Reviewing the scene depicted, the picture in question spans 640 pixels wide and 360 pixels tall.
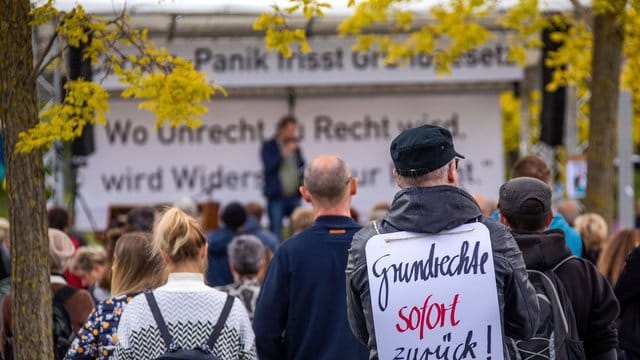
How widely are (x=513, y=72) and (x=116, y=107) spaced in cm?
571

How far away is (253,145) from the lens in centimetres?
1736

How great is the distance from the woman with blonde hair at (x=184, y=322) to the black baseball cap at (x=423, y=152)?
0.96 meters

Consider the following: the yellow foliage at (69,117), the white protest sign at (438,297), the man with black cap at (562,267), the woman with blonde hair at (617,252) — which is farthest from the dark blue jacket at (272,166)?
→ the white protest sign at (438,297)

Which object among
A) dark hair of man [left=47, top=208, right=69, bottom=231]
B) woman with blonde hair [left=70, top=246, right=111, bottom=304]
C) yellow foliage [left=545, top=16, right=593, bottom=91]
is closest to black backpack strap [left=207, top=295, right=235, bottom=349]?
woman with blonde hair [left=70, top=246, right=111, bottom=304]

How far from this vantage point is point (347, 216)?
5.46 metres

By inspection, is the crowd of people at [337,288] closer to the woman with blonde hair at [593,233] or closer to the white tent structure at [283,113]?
the woman with blonde hair at [593,233]

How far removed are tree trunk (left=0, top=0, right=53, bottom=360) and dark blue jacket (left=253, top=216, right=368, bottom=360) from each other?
1000 millimetres

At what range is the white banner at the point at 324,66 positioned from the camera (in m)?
16.3

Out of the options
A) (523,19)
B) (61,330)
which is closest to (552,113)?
(523,19)

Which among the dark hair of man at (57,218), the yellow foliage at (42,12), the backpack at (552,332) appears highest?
the yellow foliage at (42,12)

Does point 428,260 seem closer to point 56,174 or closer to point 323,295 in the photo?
point 323,295

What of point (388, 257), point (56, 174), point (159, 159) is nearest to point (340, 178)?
point (388, 257)

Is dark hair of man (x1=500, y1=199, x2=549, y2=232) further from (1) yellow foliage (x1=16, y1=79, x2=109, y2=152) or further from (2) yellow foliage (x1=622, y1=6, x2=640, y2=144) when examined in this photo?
(2) yellow foliage (x1=622, y1=6, x2=640, y2=144)

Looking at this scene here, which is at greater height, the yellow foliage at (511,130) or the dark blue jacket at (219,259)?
the dark blue jacket at (219,259)
